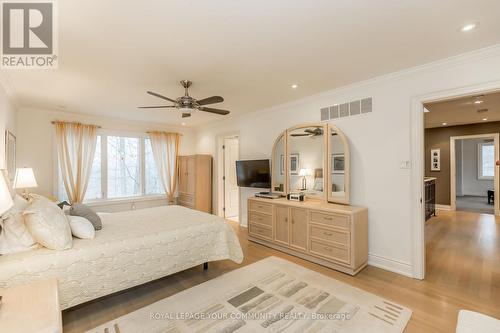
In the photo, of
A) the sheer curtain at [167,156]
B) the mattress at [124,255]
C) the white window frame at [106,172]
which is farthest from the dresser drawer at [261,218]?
the white window frame at [106,172]

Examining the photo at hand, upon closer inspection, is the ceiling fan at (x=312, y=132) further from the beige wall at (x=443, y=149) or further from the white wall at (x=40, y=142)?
the beige wall at (x=443, y=149)

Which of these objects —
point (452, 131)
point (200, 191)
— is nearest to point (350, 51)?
point (200, 191)

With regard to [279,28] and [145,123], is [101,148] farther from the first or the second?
[279,28]

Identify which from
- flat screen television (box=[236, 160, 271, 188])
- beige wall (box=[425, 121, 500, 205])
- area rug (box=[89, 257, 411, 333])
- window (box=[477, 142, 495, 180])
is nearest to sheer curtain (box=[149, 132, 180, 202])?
flat screen television (box=[236, 160, 271, 188])

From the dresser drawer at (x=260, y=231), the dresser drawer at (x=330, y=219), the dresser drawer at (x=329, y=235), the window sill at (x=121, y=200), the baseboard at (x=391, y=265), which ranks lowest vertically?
the baseboard at (x=391, y=265)

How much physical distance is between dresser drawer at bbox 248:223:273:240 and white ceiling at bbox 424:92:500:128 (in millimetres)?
3284

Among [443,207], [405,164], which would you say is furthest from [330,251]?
[443,207]

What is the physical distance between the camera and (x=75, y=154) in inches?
189

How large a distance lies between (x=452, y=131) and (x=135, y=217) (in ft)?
27.8

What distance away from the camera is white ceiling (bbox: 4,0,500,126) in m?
1.75

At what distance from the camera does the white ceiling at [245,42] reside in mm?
1746

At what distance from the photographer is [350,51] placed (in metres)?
2.41

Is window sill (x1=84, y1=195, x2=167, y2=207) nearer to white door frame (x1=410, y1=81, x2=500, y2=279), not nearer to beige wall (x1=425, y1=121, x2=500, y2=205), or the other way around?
white door frame (x1=410, y1=81, x2=500, y2=279)

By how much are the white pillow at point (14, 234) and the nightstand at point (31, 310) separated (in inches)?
27.5
